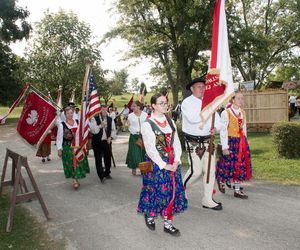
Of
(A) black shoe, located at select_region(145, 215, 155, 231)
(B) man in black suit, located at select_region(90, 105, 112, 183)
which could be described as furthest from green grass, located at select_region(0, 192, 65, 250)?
(B) man in black suit, located at select_region(90, 105, 112, 183)

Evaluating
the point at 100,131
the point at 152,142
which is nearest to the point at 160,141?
the point at 152,142

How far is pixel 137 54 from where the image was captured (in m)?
22.0

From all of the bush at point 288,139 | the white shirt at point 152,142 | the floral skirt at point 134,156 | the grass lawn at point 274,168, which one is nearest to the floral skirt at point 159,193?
the white shirt at point 152,142

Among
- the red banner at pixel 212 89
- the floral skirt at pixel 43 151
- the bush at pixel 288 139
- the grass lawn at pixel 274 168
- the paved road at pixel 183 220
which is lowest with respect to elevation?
the paved road at pixel 183 220

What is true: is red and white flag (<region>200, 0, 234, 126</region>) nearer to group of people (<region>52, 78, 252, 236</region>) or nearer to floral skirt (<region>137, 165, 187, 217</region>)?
group of people (<region>52, 78, 252, 236</region>)

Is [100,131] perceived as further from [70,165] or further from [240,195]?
[240,195]

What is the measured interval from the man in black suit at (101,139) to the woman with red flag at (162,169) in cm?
361

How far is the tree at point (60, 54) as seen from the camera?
3809cm

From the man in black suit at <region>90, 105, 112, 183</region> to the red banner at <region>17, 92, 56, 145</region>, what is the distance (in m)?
1.82

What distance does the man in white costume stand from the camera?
17.8ft

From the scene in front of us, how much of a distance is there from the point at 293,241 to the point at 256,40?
1828cm

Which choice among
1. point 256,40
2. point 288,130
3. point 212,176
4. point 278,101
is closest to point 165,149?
point 212,176

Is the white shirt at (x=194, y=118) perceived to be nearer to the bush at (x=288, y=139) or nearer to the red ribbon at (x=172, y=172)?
the red ribbon at (x=172, y=172)

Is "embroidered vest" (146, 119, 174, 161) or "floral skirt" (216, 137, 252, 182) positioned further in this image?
"floral skirt" (216, 137, 252, 182)
